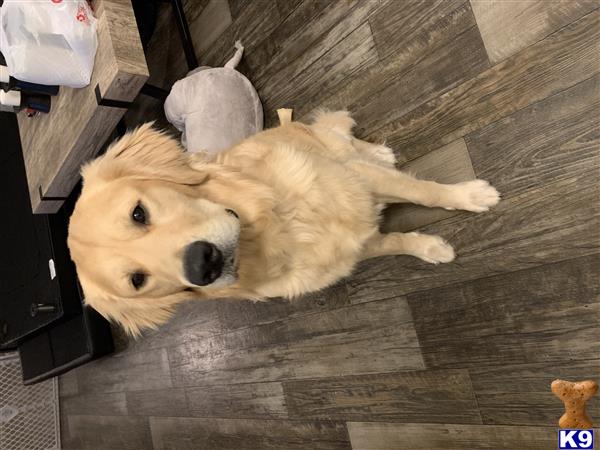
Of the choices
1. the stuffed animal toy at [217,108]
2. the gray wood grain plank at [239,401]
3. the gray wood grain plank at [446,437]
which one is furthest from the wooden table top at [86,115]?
the gray wood grain plank at [446,437]

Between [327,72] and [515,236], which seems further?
[327,72]

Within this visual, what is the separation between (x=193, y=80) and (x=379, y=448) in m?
1.98

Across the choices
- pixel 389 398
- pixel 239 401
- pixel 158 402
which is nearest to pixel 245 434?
pixel 239 401

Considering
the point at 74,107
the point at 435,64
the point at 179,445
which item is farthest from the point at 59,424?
the point at 435,64

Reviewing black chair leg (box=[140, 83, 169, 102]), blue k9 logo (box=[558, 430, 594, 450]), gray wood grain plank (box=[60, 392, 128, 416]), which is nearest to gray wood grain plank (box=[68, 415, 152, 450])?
gray wood grain plank (box=[60, 392, 128, 416])

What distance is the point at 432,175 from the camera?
1.91 meters

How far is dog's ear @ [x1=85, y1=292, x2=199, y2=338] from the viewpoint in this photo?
61.9 inches

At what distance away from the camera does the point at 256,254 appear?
4.93 feet

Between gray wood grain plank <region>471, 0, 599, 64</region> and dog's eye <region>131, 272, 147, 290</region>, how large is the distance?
1.43 meters

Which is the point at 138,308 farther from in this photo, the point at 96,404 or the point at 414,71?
the point at 96,404

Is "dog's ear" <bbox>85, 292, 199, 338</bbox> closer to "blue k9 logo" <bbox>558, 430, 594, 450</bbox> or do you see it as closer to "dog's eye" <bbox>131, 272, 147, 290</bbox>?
"dog's eye" <bbox>131, 272, 147, 290</bbox>

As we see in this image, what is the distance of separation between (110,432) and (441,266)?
2867 mm

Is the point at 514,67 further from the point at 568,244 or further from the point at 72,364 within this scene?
the point at 72,364

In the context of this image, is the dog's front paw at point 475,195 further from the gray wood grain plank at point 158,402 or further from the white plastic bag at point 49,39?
the gray wood grain plank at point 158,402
